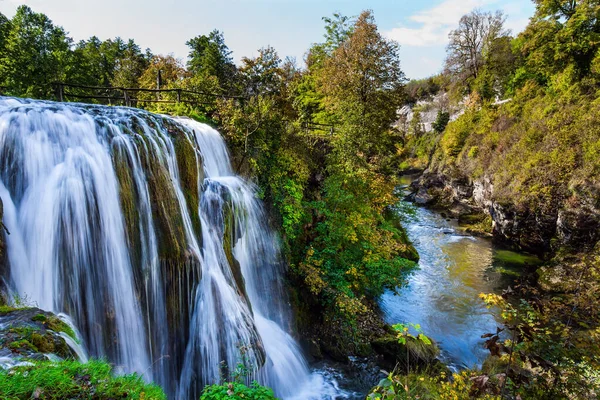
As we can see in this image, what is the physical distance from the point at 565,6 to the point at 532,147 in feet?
29.6

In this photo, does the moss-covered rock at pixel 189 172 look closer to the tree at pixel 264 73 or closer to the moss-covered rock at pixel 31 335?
the moss-covered rock at pixel 31 335

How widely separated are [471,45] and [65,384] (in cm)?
4194

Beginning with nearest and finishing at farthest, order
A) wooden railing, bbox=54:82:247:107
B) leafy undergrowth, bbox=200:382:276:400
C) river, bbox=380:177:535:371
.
A: leafy undergrowth, bbox=200:382:276:400 < wooden railing, bbox=54:82:247:107 < river, bbox=380:177:535:371

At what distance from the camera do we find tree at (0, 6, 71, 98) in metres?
21.3

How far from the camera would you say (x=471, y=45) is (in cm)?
3353

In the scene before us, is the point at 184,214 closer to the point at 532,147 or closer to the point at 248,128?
the point at 248,128

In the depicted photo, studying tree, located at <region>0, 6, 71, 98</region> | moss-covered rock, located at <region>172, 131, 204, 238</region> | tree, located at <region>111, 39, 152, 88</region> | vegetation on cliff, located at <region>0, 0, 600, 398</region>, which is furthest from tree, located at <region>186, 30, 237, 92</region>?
moss-covered rock, located at <region>172, 131, 204, 238</region>

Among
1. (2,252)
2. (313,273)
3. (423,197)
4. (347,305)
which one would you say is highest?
(2,252)

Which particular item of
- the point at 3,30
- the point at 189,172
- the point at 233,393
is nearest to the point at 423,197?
the point at 189,172

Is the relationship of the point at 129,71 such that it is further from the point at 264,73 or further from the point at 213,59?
the point at 264,73

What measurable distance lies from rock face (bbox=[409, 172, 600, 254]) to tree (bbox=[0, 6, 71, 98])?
31.9 m

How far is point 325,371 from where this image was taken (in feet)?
28.8

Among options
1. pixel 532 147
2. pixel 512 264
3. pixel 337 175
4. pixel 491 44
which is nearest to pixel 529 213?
pixel 512 264

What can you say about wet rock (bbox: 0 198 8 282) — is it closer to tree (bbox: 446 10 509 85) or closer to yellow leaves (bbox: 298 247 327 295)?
yellow leaves (bbox: 298 247 327 295)
